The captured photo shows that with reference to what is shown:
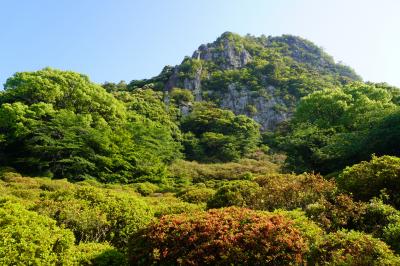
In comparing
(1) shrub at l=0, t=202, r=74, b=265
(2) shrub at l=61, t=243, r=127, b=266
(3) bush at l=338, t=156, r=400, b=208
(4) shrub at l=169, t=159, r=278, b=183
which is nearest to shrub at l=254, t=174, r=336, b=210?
(3) bush at l=338, t=156, r=400, b=208

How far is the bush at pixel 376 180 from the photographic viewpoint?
11.2 m

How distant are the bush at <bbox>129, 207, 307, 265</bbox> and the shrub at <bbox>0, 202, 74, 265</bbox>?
151 centimetres

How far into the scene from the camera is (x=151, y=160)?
3778 centimetres

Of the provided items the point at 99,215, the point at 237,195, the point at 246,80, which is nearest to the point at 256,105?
the point at 246,80

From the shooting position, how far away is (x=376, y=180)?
11406mm

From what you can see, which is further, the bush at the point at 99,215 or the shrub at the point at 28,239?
the bush at the point at 99,215

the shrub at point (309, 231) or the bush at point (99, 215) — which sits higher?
the shrub at point (309, 231)

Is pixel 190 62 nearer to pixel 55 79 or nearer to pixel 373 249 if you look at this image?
pixel 55 79

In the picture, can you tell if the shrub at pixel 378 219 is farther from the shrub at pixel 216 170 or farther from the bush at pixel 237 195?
the shrub at pixel 216 170

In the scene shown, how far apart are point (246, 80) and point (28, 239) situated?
7529 cm

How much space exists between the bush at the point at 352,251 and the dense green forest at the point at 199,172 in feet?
0.08

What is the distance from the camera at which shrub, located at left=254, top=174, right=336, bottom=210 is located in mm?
12312

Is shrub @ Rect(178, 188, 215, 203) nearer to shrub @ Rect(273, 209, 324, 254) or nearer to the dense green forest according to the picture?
the dense green forest

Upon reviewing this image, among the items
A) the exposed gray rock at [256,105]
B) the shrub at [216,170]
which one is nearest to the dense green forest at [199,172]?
the shrub at [216,170]
